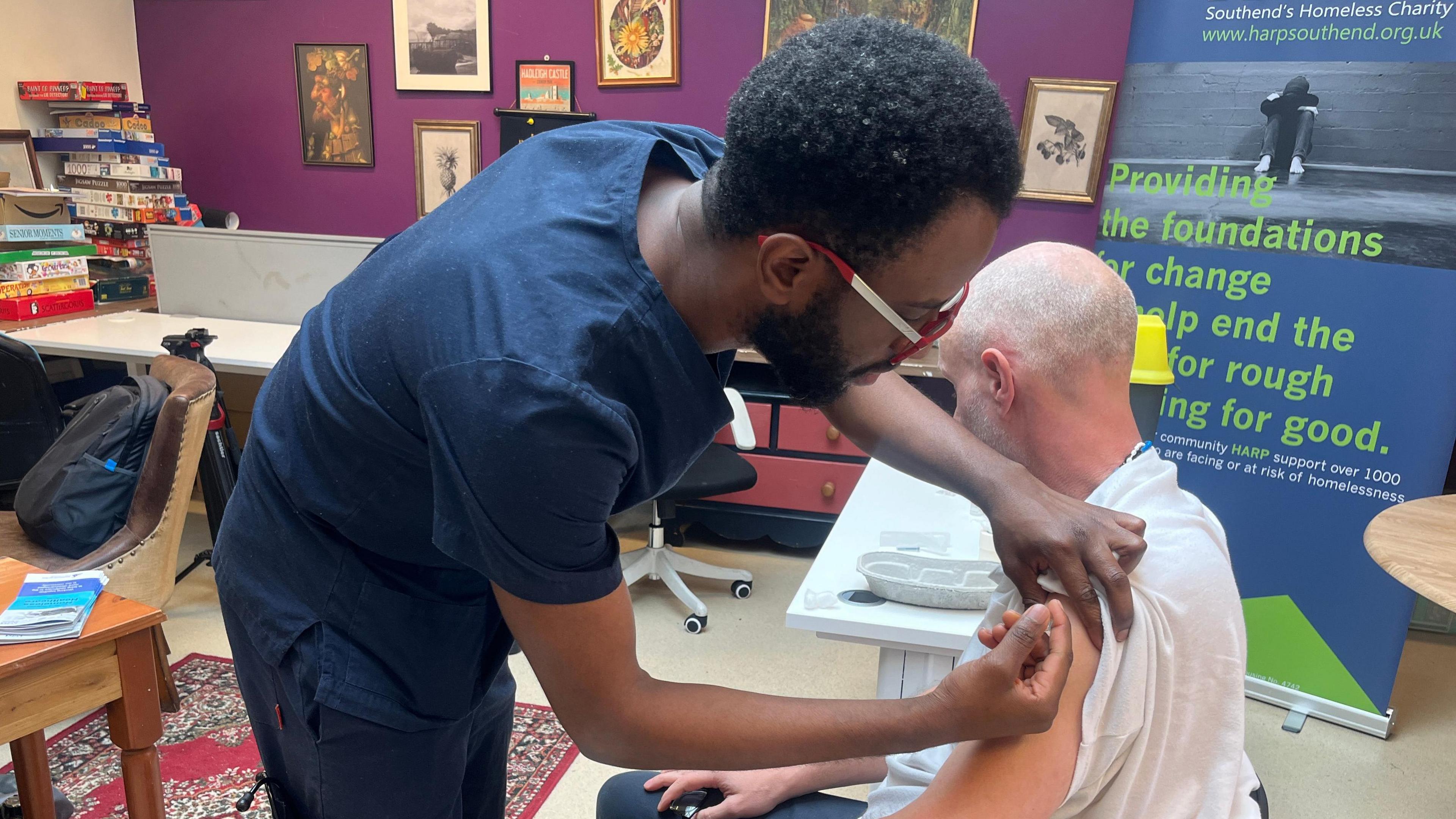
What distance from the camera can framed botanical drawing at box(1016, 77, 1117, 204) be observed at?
3.26 m

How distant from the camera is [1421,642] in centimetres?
304

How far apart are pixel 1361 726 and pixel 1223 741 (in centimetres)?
207

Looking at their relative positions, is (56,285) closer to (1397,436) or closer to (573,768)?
(573,768)

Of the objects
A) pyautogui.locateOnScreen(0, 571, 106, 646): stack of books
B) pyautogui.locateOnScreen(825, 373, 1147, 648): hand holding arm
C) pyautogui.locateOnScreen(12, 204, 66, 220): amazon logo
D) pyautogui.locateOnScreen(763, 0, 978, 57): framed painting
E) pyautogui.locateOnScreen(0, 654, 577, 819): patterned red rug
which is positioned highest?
pyautogui.locateOnScreen(763, 0, 978, 57): framed painting

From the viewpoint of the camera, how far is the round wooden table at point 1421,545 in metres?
1.47

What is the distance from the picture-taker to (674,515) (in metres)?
3.37

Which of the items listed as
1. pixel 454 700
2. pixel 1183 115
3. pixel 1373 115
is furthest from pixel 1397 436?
pixel 454 700

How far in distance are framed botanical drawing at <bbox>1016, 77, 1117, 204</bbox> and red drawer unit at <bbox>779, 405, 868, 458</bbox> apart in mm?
1163

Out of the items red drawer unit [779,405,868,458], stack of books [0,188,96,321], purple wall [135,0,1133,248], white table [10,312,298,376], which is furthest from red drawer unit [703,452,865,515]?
stack of books [0,188,96,321]

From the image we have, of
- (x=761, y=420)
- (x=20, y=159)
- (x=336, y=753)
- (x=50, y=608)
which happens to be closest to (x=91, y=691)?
(x=50, y=608)

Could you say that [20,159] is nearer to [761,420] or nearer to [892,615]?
[761,420]

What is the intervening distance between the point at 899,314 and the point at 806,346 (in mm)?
85

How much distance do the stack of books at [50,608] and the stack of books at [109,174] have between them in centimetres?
291

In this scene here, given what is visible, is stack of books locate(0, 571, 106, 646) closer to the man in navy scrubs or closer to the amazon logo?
the man in navy scrubs
